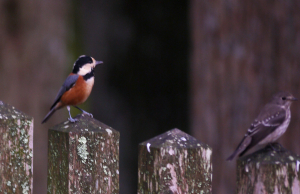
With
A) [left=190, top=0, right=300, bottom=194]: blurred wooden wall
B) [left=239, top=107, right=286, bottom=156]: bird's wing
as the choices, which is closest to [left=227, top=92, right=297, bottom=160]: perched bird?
[left=239, top=107, right=286, bottom=156]: bird's wing

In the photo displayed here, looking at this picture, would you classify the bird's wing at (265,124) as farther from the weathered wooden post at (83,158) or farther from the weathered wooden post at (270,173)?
the weathered wooden post at (83,158)

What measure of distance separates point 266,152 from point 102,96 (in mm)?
4197

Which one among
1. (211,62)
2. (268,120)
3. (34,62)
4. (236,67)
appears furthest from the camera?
(211,62)

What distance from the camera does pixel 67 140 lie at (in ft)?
7.13

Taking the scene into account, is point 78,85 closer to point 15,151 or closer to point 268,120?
point 15,151

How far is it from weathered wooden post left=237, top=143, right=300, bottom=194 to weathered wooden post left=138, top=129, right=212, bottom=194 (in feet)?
0.68

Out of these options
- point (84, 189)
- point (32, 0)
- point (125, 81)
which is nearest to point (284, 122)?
point (84, 189)

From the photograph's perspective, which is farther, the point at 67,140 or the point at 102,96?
the point at 102,96

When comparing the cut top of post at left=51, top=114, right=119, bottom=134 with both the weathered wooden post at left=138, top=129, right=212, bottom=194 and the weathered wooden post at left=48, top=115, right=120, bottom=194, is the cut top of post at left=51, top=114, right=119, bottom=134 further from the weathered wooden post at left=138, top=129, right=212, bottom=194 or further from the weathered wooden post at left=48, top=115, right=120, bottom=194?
the weathered wooden post at left=138, top=129, right=212, bottom=194

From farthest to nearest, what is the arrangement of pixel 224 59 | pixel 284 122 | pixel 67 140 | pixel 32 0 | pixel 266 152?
pixel 224 59 → pixel 32 0 → pixel 284 122 → pixel 266 152 → pixel 67 140

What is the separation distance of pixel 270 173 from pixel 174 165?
49cm

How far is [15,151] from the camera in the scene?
2174mm

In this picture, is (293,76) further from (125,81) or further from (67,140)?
(67,140)

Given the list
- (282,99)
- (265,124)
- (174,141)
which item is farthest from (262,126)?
(174,141)
